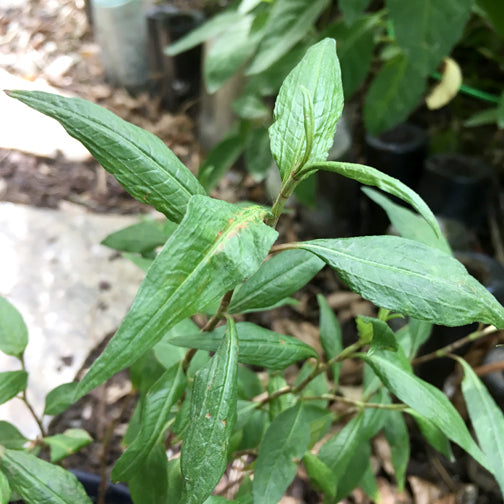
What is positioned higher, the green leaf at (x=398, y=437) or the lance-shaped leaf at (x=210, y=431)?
the lance-shaped leaf at (x=210, y=431)

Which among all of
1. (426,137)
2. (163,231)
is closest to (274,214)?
(163,231)

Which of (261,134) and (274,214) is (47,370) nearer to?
(261,134)

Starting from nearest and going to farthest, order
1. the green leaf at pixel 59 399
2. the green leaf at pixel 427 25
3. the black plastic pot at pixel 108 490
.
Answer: the green leaf at pixel 59 399 < the black plastic pot at pixel 108 490 < the green leaf at pixel 427 25

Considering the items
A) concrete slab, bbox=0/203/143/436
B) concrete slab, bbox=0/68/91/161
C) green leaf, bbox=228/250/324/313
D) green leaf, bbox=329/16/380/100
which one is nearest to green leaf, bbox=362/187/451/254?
green leaf, bbox=228/250/324/313

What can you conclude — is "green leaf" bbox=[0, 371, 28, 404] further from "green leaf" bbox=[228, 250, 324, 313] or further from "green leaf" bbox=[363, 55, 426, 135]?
"green leaf" bbox=[363, 55, 426, 135]

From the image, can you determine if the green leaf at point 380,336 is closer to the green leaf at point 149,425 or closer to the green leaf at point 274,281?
the green leaf at point 274,281

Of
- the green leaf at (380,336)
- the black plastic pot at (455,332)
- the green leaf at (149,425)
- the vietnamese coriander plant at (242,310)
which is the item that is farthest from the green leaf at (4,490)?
the black plastic pot at (455,332)

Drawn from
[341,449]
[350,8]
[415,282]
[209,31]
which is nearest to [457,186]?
[350,8]

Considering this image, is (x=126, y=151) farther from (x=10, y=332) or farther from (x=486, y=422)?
(x=486, y=422)
